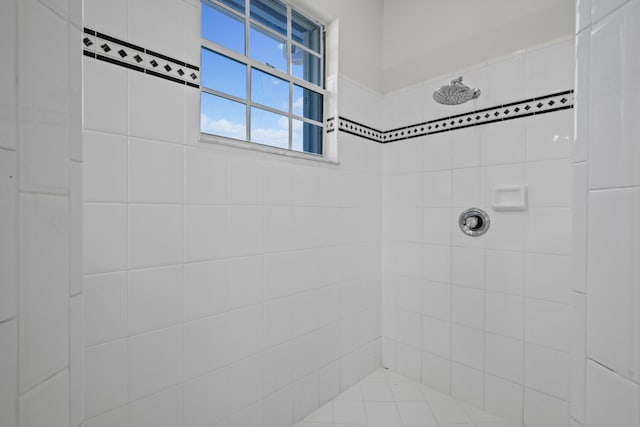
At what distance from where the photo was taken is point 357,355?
2006 mm

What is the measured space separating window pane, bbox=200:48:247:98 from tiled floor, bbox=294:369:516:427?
1772 mm

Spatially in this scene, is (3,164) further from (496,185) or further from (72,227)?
(496,185)

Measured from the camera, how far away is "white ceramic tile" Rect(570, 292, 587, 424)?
0.50 m

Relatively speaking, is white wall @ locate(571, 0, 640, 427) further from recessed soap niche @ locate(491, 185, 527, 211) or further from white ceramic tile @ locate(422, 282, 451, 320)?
white ceramic tile @ locate(422, 282, 451, 320)

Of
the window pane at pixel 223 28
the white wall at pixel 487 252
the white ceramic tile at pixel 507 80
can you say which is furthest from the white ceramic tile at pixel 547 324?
the window pane at pixel 223 28

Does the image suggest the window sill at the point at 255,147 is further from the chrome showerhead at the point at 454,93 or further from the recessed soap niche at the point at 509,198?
the recessed soap niche at the point at 509,198

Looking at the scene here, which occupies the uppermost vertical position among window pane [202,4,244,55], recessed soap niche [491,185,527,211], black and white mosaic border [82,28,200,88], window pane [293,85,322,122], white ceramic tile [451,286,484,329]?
window pane [202,4,244,55]

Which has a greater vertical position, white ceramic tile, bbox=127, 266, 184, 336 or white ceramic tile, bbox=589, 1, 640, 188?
white ceramic tile, bbox=589, 1, 640, 188

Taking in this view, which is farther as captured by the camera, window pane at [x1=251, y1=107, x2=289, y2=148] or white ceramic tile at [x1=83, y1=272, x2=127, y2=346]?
window pane at [x1=251, y1=107, x2=289, y2=148]

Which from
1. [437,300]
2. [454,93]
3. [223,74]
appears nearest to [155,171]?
[223,74]

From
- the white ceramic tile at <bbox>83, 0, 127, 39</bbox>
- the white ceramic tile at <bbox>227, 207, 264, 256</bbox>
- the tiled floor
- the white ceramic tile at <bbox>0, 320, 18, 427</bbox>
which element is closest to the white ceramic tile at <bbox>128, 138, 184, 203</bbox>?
the white ceramic tile at <bbox>227, 207, 264, 256</bbox>

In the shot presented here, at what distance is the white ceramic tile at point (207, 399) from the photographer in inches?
48.0

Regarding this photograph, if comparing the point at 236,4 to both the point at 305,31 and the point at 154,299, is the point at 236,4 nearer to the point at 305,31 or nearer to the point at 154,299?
the point at 305,31

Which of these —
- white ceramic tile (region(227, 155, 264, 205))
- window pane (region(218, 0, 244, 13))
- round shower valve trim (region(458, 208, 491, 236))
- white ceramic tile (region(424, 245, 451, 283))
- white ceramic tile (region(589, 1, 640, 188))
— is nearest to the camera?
white ceramic tile (region(589, 1, 640, 188))
